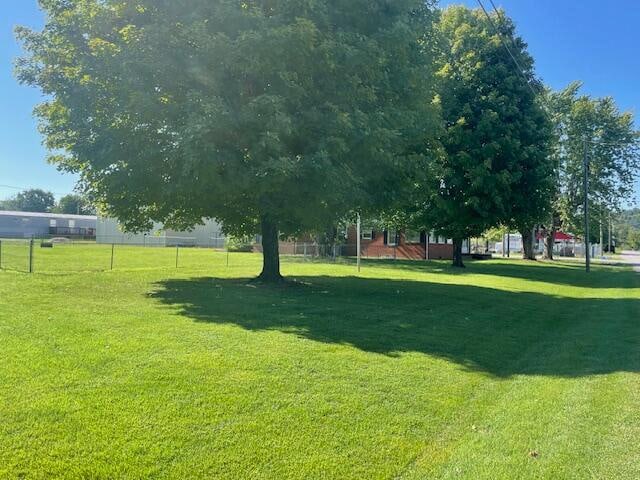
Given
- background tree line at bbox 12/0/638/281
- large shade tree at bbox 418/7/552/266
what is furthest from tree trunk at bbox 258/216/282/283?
large shade tree at bbox 418/7/552/266

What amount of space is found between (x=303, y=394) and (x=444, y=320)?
6175mm

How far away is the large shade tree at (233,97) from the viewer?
38.5 ft

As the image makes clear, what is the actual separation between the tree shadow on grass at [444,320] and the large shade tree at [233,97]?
242 cm

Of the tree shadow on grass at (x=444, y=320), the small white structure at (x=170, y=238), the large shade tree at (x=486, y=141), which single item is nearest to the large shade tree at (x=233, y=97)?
the tree shadow on grass at (x=444, y=320)

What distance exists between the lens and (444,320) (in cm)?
1122

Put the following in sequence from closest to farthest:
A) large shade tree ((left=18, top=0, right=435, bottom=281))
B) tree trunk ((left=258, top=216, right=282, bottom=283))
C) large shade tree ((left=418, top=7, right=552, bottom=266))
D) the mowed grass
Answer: the mowed grass, large shade tree ((left=18, top=0, right=435, bottom=281)), tree trunk ((left=258, top=216, right=282, bottom=283)), large shade tree ((left=418, top=7, right=552, bottom=266))

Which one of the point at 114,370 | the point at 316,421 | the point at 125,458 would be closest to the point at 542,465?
the point at 316,421

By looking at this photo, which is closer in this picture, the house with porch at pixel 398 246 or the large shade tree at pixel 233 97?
the large shade tree at pixel 233 97

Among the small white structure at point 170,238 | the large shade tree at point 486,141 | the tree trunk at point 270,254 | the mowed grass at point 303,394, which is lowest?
the mowed grass at point 303,394

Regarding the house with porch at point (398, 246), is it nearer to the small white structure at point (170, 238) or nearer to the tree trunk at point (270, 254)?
the small white structure at point (170, 238)

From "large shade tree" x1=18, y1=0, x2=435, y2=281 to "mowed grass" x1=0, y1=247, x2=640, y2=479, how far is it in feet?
10.3

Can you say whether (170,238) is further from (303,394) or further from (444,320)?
(303,394)

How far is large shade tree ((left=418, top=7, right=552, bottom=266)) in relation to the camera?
25.8m

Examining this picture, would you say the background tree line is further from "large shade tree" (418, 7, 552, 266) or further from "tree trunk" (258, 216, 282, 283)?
"large shade tree" (418, 7, 552, 266)
